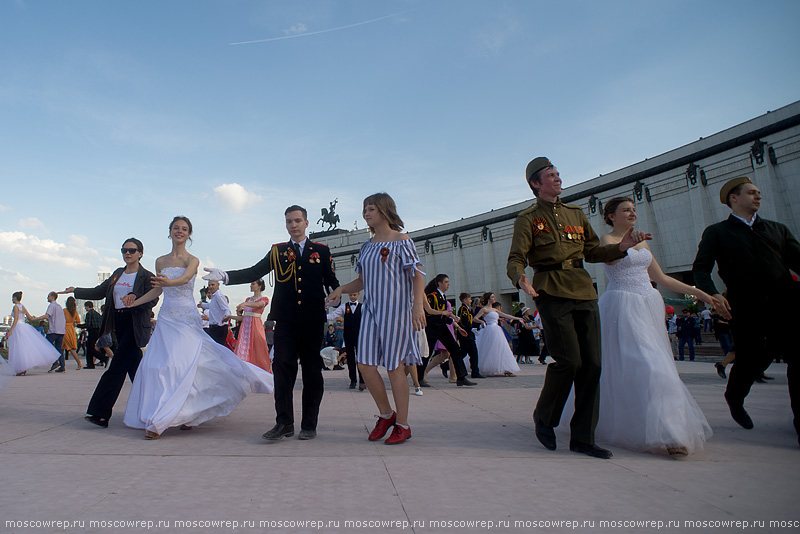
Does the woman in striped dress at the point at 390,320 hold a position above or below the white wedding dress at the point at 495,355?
above

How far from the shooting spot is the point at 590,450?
11.5ft

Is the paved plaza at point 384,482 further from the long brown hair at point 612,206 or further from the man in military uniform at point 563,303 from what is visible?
the long brown hair at point 612,206

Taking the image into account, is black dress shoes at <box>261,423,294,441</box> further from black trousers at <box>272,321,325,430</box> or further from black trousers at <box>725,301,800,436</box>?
black trousers at <box>725,301,800,436</box>

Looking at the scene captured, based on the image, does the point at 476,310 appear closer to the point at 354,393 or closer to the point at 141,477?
the point at 354,393

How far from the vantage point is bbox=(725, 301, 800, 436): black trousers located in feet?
12.5

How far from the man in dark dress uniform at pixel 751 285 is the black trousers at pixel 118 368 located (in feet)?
17.1

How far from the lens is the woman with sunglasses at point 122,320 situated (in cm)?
481

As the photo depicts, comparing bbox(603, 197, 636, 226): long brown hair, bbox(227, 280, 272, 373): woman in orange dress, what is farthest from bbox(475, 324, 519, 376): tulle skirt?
bbox(603, 197, 636, 226): long brown hair

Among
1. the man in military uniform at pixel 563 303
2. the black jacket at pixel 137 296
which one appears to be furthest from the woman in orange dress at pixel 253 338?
the man in military uniform at pixel 563 303

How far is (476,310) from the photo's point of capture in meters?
13.1

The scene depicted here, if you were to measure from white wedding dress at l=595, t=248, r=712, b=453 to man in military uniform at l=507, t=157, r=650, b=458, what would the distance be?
273 millimetres

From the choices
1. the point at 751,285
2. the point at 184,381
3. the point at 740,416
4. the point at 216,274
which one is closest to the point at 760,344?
the point at 751,285

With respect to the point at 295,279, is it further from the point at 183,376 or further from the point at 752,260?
the point at 752,260

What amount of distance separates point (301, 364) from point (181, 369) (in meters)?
1.11
